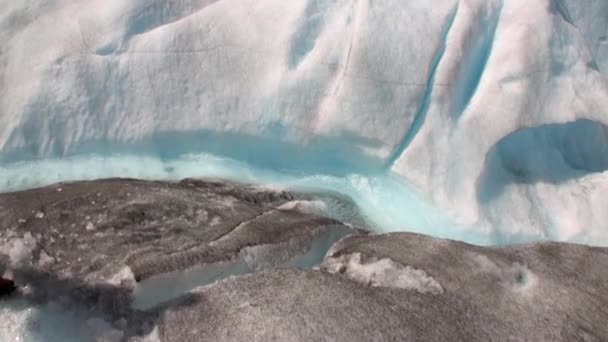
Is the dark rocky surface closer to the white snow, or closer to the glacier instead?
the white snow

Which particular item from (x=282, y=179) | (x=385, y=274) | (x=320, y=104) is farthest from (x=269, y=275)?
(x=320, y=104)

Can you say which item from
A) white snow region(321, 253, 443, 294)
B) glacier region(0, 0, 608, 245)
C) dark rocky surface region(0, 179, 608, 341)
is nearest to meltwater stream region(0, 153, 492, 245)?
glacier region(0, 0, 608, 245)

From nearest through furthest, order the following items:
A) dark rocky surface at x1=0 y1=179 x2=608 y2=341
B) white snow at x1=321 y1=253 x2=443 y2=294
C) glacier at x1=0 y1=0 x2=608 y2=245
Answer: dark rocky surface at x1=0 y1=179 x2=608 y2=341 < white snow at x1=321 y1=253 x2=443 y2=294 < glacier at x1=0 y1=0 x2=608 y2=245

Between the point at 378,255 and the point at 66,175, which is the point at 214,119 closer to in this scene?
the point at 66,175

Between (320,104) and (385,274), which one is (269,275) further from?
(320,104)

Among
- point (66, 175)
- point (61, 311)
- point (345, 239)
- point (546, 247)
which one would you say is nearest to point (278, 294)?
point (345, 239)

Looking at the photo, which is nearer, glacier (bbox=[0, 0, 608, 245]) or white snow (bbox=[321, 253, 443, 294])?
white snow (bbox=[321, 253, 443, 294])

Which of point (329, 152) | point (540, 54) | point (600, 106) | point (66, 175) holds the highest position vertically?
point (540, 54)
